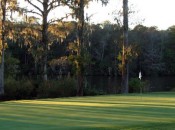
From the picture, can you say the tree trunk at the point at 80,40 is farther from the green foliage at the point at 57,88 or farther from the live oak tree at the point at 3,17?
the live oak tree at the point at 3,17

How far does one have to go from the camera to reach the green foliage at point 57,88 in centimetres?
3081

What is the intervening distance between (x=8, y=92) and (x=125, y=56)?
10.1 meters

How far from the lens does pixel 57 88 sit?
102 feet

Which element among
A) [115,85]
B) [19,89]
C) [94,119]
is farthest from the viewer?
[115,85]

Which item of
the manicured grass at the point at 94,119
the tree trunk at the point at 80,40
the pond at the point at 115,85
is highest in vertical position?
the tree trunk at the point at 80,40

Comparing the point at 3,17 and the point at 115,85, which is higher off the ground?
the point at 3,17

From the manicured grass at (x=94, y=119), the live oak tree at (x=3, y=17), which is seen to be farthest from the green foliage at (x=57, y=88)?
the manicured grass at (x=94, y=119)

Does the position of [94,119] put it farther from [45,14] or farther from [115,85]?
[115,85]

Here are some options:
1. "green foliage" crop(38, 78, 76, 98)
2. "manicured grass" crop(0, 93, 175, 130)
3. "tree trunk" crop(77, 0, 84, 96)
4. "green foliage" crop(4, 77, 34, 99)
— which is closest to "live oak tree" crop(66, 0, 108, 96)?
"tree trunk" crop(77, 0, 84, 96)

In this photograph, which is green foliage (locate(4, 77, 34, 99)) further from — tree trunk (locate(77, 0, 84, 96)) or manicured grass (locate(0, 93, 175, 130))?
manicured grass (locate(0, 93, 175, 130))

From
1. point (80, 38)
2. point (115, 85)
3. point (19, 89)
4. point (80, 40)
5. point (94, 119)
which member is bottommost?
point (115, 85)

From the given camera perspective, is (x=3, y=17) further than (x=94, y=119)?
Yes

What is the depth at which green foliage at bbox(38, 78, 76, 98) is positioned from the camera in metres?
30.8

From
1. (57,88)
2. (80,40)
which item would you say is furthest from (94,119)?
(80,40)
